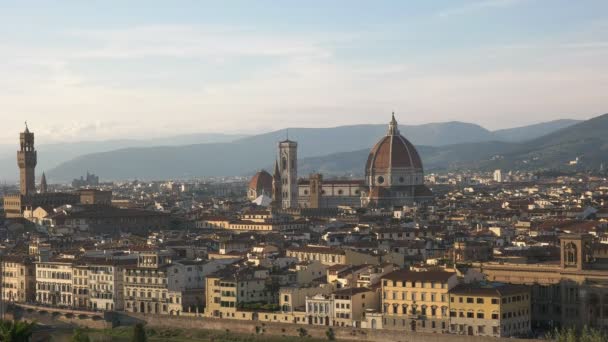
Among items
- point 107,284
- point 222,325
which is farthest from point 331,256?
point 222,325

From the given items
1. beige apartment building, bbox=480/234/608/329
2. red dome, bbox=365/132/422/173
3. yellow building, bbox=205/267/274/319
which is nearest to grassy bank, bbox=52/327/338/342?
yellow building, bbox=205/267/274/319

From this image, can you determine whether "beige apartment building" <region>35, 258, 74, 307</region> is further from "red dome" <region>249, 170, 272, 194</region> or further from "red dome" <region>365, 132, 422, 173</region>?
"red dome" <region>249, 170, 272, 194</region>

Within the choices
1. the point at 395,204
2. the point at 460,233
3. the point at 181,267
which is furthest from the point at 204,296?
the point at 395,204

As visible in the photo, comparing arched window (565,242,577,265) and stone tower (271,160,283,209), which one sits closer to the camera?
arched window (565,242,577,265)

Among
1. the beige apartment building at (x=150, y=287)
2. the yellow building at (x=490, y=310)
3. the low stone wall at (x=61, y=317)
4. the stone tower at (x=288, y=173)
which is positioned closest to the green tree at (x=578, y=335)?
the yellow building at (x=490, y=310)

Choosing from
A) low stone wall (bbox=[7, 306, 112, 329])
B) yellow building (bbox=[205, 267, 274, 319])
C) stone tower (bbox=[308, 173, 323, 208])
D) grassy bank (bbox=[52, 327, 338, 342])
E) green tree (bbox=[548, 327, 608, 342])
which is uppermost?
stone tower (bbox=[308, 173, 323, 208])

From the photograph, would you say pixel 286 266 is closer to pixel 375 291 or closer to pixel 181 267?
pixel 181 267
